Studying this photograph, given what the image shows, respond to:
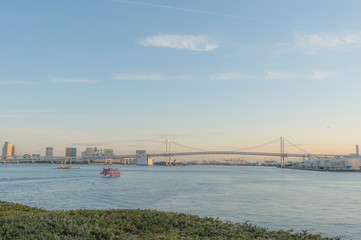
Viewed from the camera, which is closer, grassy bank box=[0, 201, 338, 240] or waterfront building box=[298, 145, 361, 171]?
grassy bank box=[0, 201, 338, 240]

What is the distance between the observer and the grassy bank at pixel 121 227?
8031 millimetres

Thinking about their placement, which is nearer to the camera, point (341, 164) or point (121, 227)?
point (121, 227)

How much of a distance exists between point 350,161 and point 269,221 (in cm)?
14557

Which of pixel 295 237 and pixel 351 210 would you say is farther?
pixel 351 210

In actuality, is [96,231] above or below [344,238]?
above

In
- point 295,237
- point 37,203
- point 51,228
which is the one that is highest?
point 51,228

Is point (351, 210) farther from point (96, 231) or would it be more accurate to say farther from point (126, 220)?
point (96, 231)

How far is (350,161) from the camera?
467 feet

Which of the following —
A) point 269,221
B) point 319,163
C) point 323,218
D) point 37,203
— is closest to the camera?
point 269,221

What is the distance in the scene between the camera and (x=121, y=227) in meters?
9.66

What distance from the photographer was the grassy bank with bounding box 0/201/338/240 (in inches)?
316

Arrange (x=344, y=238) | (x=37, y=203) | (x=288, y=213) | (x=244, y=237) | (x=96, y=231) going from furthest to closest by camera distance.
Answer: (x=37, y=203)
(x=288, y=213)
(x=344, y=238)
(x=244, y=237)
(x=96, y=231)

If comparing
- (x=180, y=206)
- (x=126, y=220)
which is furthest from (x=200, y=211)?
(x=126, y=220)

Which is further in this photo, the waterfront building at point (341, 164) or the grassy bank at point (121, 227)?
the waterfront building at point (341, 164)
